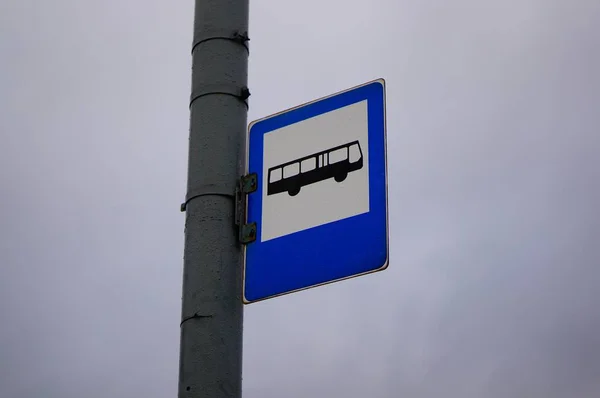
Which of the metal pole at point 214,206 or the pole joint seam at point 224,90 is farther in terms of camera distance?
the pole joint seam at point 224,90

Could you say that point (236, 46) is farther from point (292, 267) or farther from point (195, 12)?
point (292, 267)

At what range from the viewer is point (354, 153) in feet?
13.1

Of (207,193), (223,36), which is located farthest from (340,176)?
(223,36)

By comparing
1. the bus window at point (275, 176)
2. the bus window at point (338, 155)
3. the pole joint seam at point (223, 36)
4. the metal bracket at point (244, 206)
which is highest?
the pole joint seam at point (223, 36)

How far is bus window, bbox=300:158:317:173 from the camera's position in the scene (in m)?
4.00

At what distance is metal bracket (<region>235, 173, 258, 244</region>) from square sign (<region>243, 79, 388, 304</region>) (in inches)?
0.7

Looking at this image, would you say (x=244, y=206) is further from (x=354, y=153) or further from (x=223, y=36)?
(x=223, y=36)

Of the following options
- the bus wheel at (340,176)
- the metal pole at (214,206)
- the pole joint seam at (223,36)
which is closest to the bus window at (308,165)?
the bus wheel at (340,176)

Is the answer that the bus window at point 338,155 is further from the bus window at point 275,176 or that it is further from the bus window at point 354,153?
the bus window at point 275,176

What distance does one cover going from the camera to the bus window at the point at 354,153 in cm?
396

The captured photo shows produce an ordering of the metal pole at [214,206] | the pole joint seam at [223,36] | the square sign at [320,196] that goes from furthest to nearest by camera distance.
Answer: the pole joint seam at [223,36] → the square sign at [320,196] → the metal pole at [214,206]

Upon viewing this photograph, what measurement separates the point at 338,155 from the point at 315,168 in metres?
0.10

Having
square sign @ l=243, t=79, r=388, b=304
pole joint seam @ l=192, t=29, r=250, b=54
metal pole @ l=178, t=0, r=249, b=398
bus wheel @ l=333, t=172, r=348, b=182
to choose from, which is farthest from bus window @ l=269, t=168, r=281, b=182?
pole joint seam @ l=192, t=29, r=250, b=54

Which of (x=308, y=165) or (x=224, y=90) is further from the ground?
(x=224, y=90)
